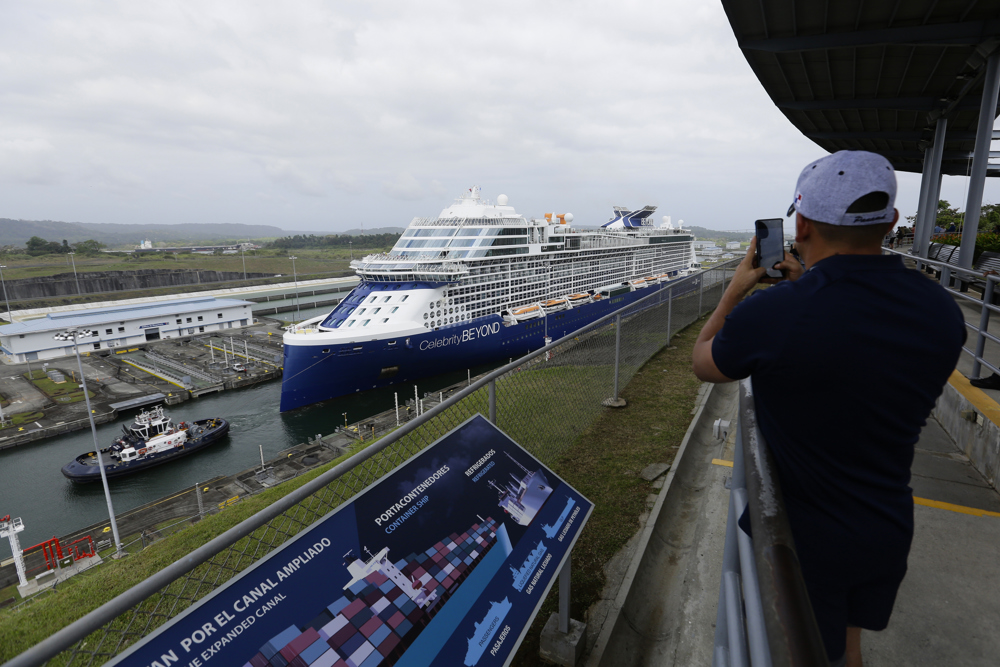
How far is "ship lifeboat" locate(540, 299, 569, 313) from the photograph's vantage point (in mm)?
29688

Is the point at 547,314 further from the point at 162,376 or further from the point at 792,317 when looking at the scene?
the point at 792,317

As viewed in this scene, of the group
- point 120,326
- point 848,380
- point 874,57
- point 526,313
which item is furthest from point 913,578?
point 120,326

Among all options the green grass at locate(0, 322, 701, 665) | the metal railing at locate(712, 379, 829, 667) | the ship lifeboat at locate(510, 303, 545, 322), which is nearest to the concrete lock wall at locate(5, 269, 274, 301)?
the ship lifeboat at locate(510, 303, 545, 322)

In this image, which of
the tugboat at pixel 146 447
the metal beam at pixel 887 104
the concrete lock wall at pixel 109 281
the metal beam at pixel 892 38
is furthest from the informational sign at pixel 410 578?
the concrete lock wall at pixel 109 281

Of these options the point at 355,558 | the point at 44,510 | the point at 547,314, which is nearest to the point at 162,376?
the point at 44,510

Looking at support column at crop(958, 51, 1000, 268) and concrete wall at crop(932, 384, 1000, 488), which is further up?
support column at crop(958, 51, 1000, 268)

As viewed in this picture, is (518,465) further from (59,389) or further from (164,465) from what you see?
(59,389)

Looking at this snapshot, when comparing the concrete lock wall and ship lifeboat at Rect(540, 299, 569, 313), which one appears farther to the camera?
the concrete lock wall

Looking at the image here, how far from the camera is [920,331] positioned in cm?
109

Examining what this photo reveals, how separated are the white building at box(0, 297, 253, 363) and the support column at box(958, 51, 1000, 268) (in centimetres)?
4578

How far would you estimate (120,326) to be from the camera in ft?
124

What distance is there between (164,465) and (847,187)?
24768 mm

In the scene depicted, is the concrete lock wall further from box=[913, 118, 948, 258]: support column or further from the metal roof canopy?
box=[913, 118, 948, 258]: support column

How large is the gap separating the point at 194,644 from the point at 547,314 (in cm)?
2750
